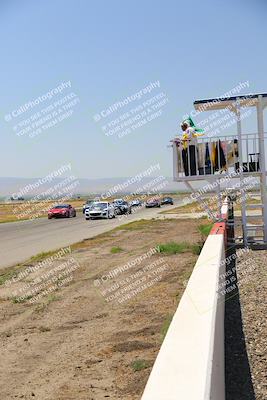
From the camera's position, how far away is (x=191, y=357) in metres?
3.30

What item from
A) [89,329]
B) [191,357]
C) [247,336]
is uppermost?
[191,357]

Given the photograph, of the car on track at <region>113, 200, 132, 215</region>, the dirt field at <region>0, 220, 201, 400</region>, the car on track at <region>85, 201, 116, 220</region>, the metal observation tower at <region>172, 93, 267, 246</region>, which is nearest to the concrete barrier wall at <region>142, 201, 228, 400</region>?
the dirt field at <region>0, 220, 201, 400</region>

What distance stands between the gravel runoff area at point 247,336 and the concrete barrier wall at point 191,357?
0.65m

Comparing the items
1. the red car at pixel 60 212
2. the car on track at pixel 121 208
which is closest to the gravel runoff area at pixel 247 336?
the red car at pixel 60 212

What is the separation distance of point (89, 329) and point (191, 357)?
4557 millimetres

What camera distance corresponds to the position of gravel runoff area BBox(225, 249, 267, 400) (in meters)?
4.54

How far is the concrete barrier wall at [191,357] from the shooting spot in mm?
2756

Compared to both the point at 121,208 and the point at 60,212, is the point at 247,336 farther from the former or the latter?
the point at 121,208

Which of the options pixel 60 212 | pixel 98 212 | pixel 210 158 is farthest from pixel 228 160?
pixel 60 212

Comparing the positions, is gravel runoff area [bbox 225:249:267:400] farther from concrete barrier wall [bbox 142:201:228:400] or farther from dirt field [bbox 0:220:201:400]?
dirt field [bbox 0:220:201:400]

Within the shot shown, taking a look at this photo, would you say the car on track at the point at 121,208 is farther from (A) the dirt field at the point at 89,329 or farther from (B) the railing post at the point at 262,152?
(A) the dirt field at the point at 89,329

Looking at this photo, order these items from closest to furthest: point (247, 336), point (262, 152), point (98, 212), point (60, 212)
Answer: point (247, 336) → point (262, 152) → point (98, 212) → point (60, 212)

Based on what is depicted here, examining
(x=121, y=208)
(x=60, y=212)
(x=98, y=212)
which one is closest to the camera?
(x=98, y=212)

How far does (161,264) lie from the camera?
13430 millimetres
